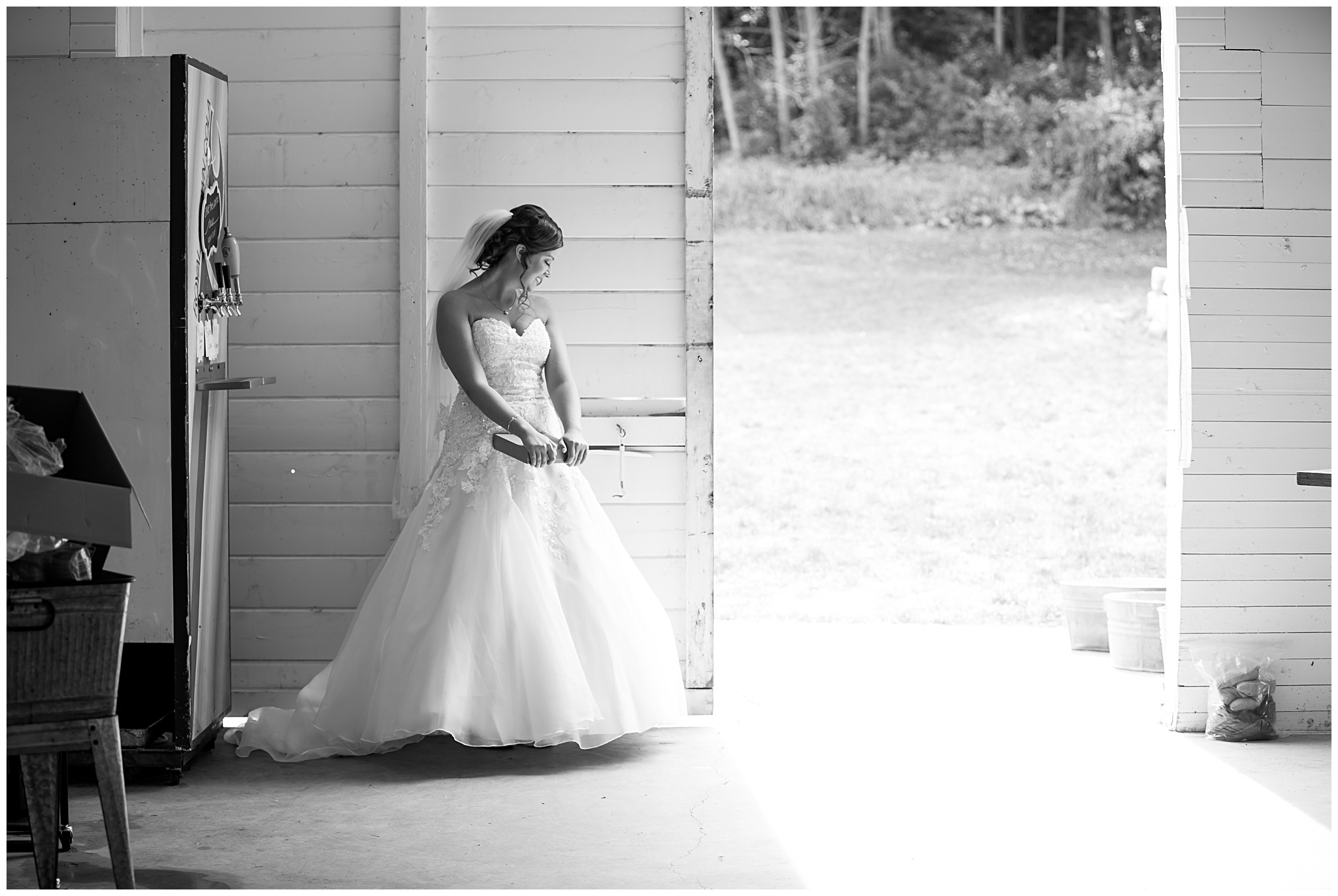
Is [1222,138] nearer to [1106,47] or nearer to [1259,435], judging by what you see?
[1259,435]

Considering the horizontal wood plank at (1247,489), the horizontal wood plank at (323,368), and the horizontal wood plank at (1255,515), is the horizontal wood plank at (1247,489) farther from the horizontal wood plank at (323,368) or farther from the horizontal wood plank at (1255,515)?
the horizontal wood plank at (323,368)

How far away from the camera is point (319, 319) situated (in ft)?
14.9

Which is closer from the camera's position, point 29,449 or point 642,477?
point 29,449

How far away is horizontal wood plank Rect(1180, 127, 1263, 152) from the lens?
4223 millimetres

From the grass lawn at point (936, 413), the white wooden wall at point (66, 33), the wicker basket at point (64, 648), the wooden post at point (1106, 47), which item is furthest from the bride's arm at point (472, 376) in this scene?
the wooden post at point (1106, 47)

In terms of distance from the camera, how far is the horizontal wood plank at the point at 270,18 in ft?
14.6

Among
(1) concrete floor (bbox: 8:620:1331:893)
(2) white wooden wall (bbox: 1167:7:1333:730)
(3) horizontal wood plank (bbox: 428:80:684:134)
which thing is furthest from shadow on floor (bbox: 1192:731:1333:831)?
(3) horizontal wood plank (bbox: 428:80:684:134)

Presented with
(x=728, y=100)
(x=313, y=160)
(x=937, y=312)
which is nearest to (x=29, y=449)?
(x=313, y=160)

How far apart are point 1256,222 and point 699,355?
1755mm

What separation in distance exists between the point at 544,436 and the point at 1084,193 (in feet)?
30.4

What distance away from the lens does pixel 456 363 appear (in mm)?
4137

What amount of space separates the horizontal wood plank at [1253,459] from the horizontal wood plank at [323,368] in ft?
8.43

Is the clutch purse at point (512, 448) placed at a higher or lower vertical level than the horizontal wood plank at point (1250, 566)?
higher

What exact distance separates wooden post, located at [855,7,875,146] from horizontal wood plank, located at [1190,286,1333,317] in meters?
8.36
